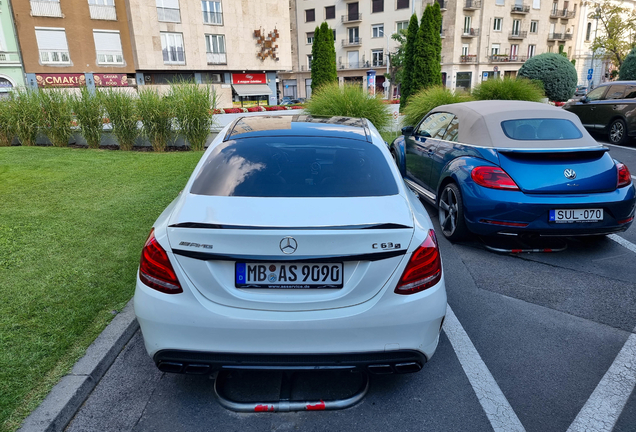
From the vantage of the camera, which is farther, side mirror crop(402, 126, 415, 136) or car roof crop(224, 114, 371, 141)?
side mirror crop(402, 126, 415, 136)

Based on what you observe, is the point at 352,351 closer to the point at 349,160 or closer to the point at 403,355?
the point at 403,355

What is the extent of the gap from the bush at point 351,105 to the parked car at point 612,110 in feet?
18.1

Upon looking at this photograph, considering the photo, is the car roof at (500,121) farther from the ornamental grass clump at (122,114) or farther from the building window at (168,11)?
the building window at (168,11)

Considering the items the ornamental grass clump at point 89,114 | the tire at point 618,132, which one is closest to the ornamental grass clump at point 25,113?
the ornamental grass clump at point 89,114

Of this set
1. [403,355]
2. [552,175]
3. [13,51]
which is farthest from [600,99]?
[13,51]

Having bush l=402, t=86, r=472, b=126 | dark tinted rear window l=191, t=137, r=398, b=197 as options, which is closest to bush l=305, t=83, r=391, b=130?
bush l=402, t=86, r=472, b=126

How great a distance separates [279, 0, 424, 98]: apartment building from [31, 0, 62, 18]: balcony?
2929cm

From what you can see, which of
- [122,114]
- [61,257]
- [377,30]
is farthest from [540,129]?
[377,30]

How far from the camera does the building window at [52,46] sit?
35.2m

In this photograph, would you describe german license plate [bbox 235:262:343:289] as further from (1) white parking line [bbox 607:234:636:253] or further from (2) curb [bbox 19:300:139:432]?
(1) white parking line [bbox 607:234:636:253]

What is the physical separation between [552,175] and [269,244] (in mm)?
3532

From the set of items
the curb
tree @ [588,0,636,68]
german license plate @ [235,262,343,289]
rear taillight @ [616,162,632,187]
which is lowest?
the curb

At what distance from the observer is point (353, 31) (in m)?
58.5

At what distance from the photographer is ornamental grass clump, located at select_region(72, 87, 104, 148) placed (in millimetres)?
11414
